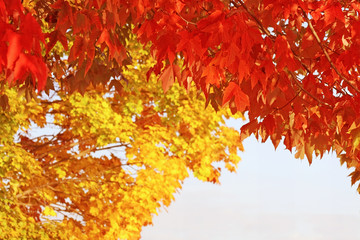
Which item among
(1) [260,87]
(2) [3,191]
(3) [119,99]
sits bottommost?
(1) [260,87]

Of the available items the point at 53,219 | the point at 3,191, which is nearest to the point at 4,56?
the point at 3,191

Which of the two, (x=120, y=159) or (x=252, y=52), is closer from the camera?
(x=252, y=52)

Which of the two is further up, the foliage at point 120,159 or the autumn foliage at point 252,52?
the foliage at point 120,159

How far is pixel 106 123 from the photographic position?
13.1 meters

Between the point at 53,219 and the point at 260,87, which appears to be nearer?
the point at 260,87

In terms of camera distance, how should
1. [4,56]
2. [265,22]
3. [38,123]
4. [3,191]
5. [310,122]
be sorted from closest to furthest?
[4,56] → [265,22] → [310,122] → [3,191] → [38,123]

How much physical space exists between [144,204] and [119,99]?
2915 millimetres

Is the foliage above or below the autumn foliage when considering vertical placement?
above

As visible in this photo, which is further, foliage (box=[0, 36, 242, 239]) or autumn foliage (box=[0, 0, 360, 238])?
foliage (box=[0, 36, 242, 239])

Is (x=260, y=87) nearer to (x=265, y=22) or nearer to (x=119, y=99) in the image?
(x=265, y=22)

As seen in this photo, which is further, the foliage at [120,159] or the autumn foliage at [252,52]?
the foliage at [120,159]

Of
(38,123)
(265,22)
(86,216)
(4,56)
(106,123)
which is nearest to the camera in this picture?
(4,56)

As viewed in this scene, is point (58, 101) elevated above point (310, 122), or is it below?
above

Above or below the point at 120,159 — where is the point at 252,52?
below
